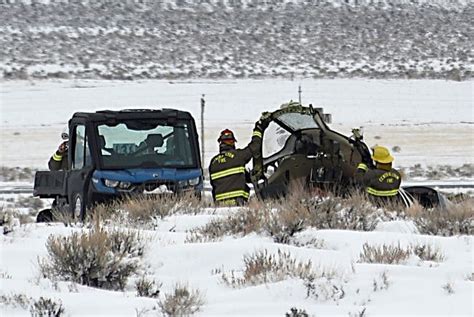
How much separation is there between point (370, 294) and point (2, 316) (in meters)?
2.51

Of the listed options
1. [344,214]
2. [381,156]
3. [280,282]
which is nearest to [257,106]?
[381,156]

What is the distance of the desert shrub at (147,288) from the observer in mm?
8445

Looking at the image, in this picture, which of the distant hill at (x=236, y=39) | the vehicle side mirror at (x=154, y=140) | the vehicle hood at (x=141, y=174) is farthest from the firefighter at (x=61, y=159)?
the distant hill at (x=236, y=39)

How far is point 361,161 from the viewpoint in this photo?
15.1 meters

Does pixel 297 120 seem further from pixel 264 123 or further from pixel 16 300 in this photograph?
pixel 16 300

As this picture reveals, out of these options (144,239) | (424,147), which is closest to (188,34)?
(424,147)

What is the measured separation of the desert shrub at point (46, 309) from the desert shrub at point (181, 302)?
66 cm

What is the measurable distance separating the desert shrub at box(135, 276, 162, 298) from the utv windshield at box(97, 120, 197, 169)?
6.40 m

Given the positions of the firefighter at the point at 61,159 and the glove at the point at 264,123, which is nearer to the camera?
the glove at the point at 264,123

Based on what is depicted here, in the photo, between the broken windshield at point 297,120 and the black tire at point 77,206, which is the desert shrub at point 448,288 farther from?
the broken windshield at point 297,120

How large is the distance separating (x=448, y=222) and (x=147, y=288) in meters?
4.13

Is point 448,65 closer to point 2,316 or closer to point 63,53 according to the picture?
point 63,53

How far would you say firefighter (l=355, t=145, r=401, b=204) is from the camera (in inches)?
→ 558

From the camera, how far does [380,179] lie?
14273mm
